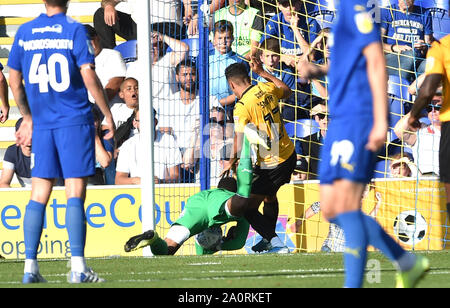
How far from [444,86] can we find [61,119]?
3.00m

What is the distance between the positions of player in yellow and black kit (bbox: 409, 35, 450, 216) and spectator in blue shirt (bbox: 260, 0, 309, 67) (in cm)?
491

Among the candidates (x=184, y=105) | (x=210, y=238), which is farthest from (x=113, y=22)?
(x=210, y=238)

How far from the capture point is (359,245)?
4980 mm

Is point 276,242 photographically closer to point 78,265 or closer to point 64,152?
point 78,265

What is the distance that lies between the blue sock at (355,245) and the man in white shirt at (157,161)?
620 cm

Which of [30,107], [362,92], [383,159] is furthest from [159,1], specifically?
[362,92]

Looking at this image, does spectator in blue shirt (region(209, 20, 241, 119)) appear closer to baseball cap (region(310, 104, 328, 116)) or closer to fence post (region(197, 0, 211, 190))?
fence post (region(197, 0, 211, 190))

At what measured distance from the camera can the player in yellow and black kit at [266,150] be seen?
33.8 ft

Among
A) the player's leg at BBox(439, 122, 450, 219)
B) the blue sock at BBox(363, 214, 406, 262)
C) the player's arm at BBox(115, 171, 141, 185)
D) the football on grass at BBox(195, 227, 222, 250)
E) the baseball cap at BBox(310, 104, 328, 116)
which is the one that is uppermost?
the baseball cap at BBox(310, 104, 328, 116)

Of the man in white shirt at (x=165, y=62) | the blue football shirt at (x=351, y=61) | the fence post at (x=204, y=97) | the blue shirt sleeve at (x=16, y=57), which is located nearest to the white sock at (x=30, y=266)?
the blue shirt sleeve at (x=16, y=57)

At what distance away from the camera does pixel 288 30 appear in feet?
40.0

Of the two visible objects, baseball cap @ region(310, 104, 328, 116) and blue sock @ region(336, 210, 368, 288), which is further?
baseball cap @ region(310, 104, 328, 116)

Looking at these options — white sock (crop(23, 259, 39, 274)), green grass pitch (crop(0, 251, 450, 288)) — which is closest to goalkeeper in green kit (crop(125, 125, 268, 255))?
green grass pitch (crop(0, 251, 450, 288))

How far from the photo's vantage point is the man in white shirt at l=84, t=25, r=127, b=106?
12.5 meters
